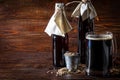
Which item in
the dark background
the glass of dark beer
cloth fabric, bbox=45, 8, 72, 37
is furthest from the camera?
the dark background

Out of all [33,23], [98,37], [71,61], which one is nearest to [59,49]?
[71,61]

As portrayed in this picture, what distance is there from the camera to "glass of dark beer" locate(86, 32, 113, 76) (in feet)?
4.59

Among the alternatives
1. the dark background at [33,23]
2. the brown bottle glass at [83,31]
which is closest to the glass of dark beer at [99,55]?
the brown bottle glass at [83,31]

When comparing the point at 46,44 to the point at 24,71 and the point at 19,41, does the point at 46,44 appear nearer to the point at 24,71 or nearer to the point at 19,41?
the point at 19,41

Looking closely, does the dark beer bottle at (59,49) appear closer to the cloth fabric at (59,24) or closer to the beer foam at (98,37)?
the cloth fabric at (59,24)

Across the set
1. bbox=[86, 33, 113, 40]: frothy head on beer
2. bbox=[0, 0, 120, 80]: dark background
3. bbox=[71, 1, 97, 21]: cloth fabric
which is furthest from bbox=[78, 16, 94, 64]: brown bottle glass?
bbox=[0, 0, 120, 80]: dark background

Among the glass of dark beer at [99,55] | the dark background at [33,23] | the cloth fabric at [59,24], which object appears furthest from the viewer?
the dark background at [33,23]

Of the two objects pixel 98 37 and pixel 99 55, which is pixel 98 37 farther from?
pixel 99 55

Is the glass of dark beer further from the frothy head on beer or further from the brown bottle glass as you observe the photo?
the brown bottle glass

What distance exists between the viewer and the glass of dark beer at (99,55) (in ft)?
4.59

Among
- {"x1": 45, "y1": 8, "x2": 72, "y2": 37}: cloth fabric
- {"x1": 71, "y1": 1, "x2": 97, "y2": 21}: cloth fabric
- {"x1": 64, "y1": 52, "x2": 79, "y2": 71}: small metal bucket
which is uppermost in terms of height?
{"x1": 71, "y1": 1, "x2": 97, "y2": 21}: cloth fabric

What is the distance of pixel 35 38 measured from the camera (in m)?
2.33

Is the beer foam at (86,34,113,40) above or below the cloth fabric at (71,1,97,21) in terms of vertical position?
below

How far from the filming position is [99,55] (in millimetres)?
1402
